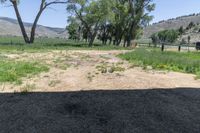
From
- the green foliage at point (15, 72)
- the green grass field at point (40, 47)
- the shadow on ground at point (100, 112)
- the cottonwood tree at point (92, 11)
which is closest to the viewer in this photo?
the shadow on ground at point (100, 112)

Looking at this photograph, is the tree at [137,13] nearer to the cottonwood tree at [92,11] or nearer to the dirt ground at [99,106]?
the cottonwood tree at [92,11]

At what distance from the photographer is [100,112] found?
765 cm

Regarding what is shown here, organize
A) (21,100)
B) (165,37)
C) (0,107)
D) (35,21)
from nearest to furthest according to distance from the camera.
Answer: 1. (0,107)
2. (21,100)
3. (35,21)
4. (165,37)

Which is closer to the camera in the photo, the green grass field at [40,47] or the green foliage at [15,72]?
the green foliage at [15,72]

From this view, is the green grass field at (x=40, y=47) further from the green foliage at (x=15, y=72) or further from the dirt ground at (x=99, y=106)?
the dirt ground at (x=99, y=106)

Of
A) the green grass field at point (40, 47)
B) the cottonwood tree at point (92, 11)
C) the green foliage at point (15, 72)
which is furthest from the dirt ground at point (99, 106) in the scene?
the cottonwood tree at point (92, 11)

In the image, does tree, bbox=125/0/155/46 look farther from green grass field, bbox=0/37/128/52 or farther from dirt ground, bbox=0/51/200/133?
dirt ground, bbox=0/51/200/133

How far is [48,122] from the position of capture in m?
6.85

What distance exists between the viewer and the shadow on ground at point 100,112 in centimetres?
662

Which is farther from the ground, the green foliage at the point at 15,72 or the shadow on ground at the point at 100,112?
the green foliage at the point at 15,72

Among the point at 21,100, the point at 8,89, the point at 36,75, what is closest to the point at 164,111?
the point at 21,100

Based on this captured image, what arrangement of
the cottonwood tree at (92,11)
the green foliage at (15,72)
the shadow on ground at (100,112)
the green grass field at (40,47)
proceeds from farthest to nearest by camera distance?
1. the cottonwood tree at (92,11)
2. the green grass field at (40,47)
3. the green foliage at (15,72)
4. the shadow on ground at (100,112)

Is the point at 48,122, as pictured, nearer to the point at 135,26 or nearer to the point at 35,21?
the point at 35,21

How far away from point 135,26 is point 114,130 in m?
55.3
